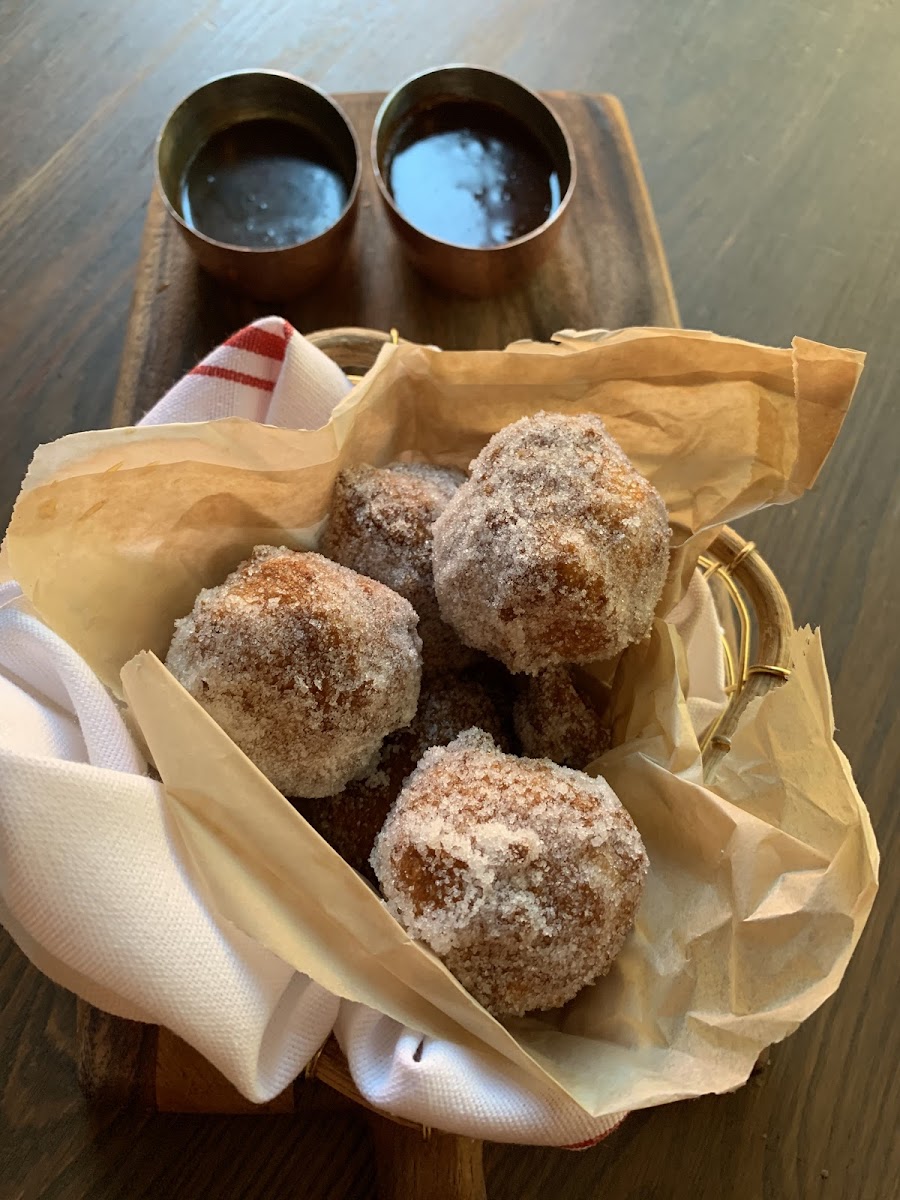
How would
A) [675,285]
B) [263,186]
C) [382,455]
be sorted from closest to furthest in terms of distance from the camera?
[382,455] < [263,186] < [675,285]

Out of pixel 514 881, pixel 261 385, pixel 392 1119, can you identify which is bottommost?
pixel 392 1119

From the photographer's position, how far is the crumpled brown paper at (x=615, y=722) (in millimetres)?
588

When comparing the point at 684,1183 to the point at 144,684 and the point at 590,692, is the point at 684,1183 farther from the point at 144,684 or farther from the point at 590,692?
the point at 144,684

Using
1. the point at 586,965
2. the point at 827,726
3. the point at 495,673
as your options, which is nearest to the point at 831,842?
the point at 827,726

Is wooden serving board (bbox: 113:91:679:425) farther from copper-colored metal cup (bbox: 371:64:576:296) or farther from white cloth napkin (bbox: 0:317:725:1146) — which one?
white cloth napkin (bbox: 0:317:725:1146)

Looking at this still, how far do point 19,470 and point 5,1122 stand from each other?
64 cm

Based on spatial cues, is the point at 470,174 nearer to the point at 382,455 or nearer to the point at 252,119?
the point at 252,119

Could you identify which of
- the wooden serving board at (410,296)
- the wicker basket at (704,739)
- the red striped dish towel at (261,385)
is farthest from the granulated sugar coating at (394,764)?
the wooden serving board at (410,296)

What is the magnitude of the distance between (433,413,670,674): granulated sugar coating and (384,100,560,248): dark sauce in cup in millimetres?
385

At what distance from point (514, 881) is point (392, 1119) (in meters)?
0.21

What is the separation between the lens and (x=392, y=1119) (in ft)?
2.13

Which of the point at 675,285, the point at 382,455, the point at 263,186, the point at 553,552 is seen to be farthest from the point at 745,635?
the point at 263,186

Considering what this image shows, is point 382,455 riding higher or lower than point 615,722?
higher

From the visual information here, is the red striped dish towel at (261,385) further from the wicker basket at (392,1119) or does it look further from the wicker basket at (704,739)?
the wicker basket at (392,1119)
